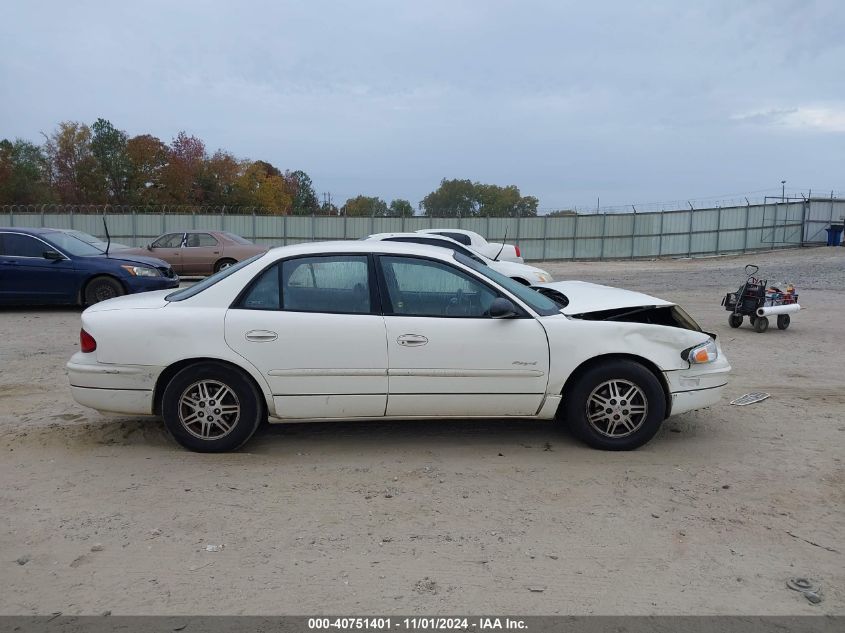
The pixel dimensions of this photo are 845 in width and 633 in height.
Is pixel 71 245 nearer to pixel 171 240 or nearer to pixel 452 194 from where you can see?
pixel 171 240

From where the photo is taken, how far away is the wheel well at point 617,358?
4816mm

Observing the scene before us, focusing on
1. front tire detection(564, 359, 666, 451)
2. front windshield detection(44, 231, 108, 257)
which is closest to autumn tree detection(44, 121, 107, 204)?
front windshield detection(44, 231, 108, 257)

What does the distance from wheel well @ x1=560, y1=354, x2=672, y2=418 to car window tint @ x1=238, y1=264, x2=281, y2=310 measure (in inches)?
82.4

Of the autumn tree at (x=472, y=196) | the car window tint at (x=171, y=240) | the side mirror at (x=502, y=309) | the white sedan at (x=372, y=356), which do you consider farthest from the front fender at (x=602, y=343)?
the autumn tree at (x=472, y=196)

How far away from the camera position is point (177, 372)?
187 inches

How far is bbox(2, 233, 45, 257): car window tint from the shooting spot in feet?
38.1

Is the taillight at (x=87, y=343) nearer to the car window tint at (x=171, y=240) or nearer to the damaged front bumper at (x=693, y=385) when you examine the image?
the damaged front bumper at (x=693, y=385)

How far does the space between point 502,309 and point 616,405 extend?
104 centimetres

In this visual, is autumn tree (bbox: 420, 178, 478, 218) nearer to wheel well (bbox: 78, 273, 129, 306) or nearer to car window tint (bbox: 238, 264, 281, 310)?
wheel well (bbox: 78, 273, 129, 306)

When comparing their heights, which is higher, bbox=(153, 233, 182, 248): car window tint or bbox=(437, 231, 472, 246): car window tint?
bbox=(437, 231, 472, 246): car window tint
